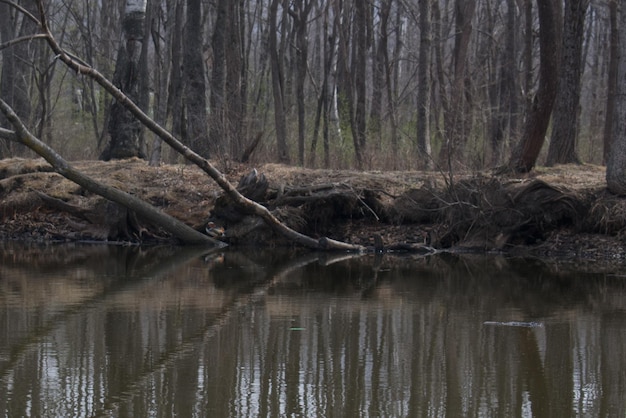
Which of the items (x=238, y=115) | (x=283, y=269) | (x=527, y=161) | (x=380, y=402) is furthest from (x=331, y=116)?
(x=380, y=402)

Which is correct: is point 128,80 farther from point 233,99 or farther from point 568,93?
point 568,93

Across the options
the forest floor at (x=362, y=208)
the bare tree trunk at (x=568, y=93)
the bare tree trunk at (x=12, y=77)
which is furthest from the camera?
the bare tree trunk at (x=12, y=77)

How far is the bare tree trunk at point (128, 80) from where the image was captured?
66.9 ft

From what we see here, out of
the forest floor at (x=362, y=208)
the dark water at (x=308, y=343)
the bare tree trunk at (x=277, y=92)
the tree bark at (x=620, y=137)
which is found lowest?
the dark water at (x=308, y=343)

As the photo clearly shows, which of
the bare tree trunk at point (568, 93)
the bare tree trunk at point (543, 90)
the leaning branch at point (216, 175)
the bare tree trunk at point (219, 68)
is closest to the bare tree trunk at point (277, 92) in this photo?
the bare tree trunk at point (219, 68)

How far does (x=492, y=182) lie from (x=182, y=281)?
6.75 m

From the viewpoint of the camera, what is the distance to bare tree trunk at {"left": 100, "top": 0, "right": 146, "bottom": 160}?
20.4 m

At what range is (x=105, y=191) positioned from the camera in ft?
49.8

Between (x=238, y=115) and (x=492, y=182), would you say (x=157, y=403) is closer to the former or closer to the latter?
(x=492, y=182)

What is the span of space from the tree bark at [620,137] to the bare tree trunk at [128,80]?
33.7 ft

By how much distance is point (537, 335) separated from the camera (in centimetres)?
795

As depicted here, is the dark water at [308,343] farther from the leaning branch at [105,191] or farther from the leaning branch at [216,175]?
the leaning branch at [216,175]

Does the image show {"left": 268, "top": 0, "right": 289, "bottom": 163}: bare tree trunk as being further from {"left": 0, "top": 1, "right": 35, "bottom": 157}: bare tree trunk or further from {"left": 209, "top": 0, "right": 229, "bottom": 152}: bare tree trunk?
{"left": 0, "top": 1, "right": 35, "bottom": 157}: bare tree trunk

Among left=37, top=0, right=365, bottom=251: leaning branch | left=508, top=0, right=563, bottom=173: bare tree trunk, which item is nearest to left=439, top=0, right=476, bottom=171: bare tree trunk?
left=508, top=0, right=563, bottom=173: bare tree trunk
